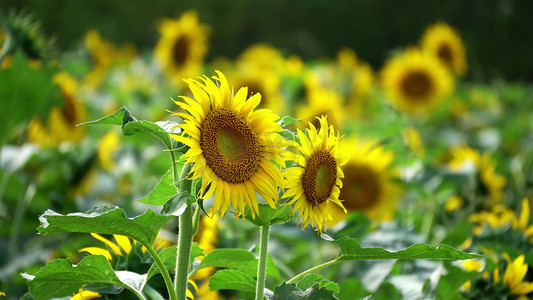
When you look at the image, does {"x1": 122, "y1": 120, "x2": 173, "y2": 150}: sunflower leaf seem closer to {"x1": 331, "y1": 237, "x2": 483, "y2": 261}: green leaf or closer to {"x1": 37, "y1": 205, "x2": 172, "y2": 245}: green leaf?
{"x1": 37, "y1": 205, "x2": 172, "y2": 245}: green leaf

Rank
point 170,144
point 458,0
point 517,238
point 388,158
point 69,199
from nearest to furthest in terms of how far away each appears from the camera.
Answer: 1. point 170,144
2. point 517,238
3. point 69,199
4. point 388,158
5. point 458,0

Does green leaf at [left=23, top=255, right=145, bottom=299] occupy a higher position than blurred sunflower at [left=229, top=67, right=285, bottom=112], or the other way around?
blurred sunflower at [left=229, top=67, right=285, bottom=112]

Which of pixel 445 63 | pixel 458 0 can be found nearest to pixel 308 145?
pixel 445 63

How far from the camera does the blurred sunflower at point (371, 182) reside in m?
1.85

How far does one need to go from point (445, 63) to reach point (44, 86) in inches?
71.2

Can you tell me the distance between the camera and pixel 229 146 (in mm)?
704

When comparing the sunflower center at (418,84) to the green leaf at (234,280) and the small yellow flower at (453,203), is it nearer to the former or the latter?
the small yellow flower at (453,203)

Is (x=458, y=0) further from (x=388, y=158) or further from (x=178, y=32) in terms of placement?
(x=388, y=158)

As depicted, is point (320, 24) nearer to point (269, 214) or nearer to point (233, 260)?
point (233, 260)

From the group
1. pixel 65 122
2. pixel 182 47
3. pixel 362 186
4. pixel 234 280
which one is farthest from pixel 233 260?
pixel 182 47

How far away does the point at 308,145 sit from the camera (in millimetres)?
724

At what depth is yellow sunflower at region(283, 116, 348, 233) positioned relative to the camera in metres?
0.72

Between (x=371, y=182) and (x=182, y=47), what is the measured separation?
43.6 inches

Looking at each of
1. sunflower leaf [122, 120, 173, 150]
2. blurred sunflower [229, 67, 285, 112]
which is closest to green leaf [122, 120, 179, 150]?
sunflower leaf [122, 120, 173, 150]
